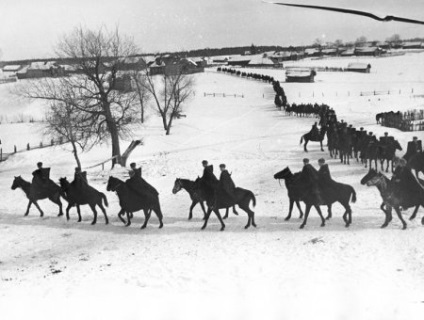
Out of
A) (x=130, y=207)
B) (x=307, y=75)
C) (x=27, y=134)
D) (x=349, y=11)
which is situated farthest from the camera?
(x=307, y=75)

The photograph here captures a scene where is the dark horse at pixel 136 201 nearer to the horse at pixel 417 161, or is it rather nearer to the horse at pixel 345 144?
the horse at pixel 417 161

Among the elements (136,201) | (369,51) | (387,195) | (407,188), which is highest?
(369,51)

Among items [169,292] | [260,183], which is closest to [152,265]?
[169,292]

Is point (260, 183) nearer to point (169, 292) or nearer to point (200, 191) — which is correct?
point (200, 191)

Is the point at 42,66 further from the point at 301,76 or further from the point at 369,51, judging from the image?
the point at 369,51

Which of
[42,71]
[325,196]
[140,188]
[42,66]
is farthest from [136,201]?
[42,66]

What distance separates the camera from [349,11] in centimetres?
285

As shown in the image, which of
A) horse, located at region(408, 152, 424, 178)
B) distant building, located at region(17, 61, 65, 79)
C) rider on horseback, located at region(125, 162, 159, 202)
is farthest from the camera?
distant building, located at region(17, 61, 65, 79)

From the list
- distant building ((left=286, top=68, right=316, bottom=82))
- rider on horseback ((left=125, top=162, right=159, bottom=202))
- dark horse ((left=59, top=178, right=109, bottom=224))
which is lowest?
dark horse ((left=59, top=178, right=109, bottom=224))

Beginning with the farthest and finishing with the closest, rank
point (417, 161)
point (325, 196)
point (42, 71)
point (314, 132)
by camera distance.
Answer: point (42, 71) → point (314, 132) → point (417, 161) → point (325, 196)

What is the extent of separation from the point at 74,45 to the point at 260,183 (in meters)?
16.0

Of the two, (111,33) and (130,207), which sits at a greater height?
(111,33)

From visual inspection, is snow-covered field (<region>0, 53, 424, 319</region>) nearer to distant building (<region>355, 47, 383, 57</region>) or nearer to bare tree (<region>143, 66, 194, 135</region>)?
bare tree (<region>143, 66, 194, 135</region>)

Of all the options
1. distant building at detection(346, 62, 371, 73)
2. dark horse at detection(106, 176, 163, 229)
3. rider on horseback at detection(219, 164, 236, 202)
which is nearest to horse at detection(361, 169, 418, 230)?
rider on horseback at detection(219, 164, 236, 202)
